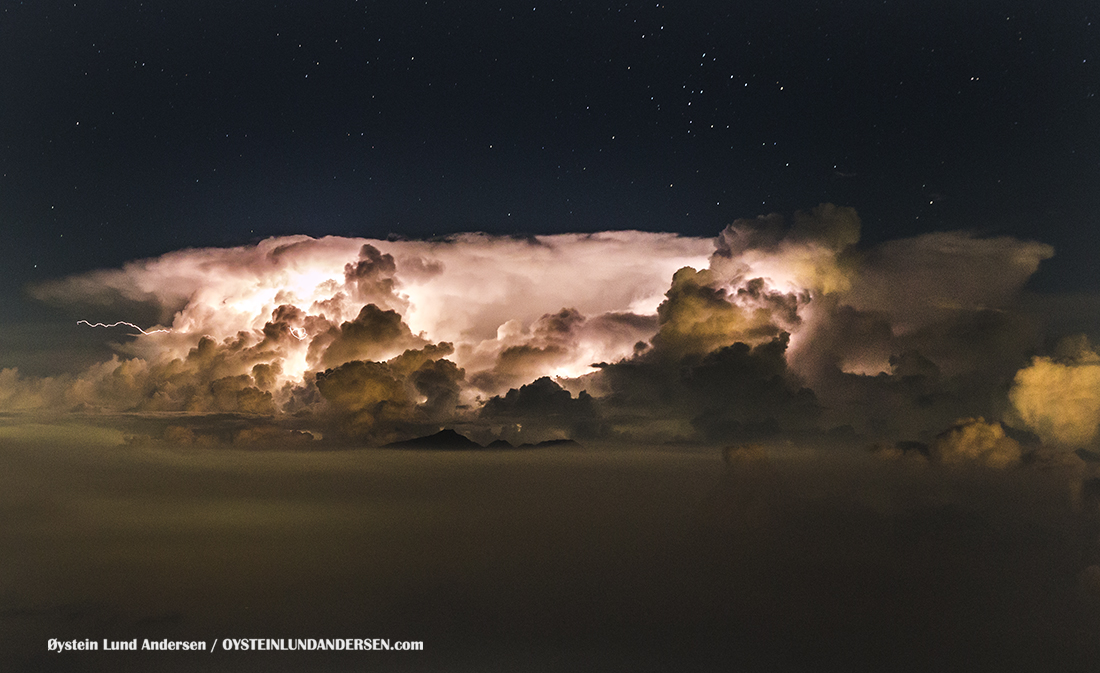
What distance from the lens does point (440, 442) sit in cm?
735

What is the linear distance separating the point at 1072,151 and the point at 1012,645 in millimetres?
4739

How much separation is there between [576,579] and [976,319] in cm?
458

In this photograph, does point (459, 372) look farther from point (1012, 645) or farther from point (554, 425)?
point (1012, 645)

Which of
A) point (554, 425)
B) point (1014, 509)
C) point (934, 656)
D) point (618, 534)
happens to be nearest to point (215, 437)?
point (554, 425)

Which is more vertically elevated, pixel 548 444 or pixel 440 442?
pixel 440 442

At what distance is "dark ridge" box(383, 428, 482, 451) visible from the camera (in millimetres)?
7320

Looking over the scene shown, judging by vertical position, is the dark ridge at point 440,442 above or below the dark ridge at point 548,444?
above

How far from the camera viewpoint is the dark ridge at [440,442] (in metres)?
7.32

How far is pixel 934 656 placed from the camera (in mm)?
7055

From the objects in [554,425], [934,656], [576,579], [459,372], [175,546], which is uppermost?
[459,372]

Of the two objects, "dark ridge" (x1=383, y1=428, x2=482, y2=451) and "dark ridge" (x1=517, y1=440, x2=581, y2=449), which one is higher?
"dark ridge" (x1=383, y1=428, x2=482, y2=451)

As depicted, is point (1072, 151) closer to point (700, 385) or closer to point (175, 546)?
point (700, 385)

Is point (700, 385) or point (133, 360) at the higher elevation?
point (133, 360)

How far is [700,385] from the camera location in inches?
288
